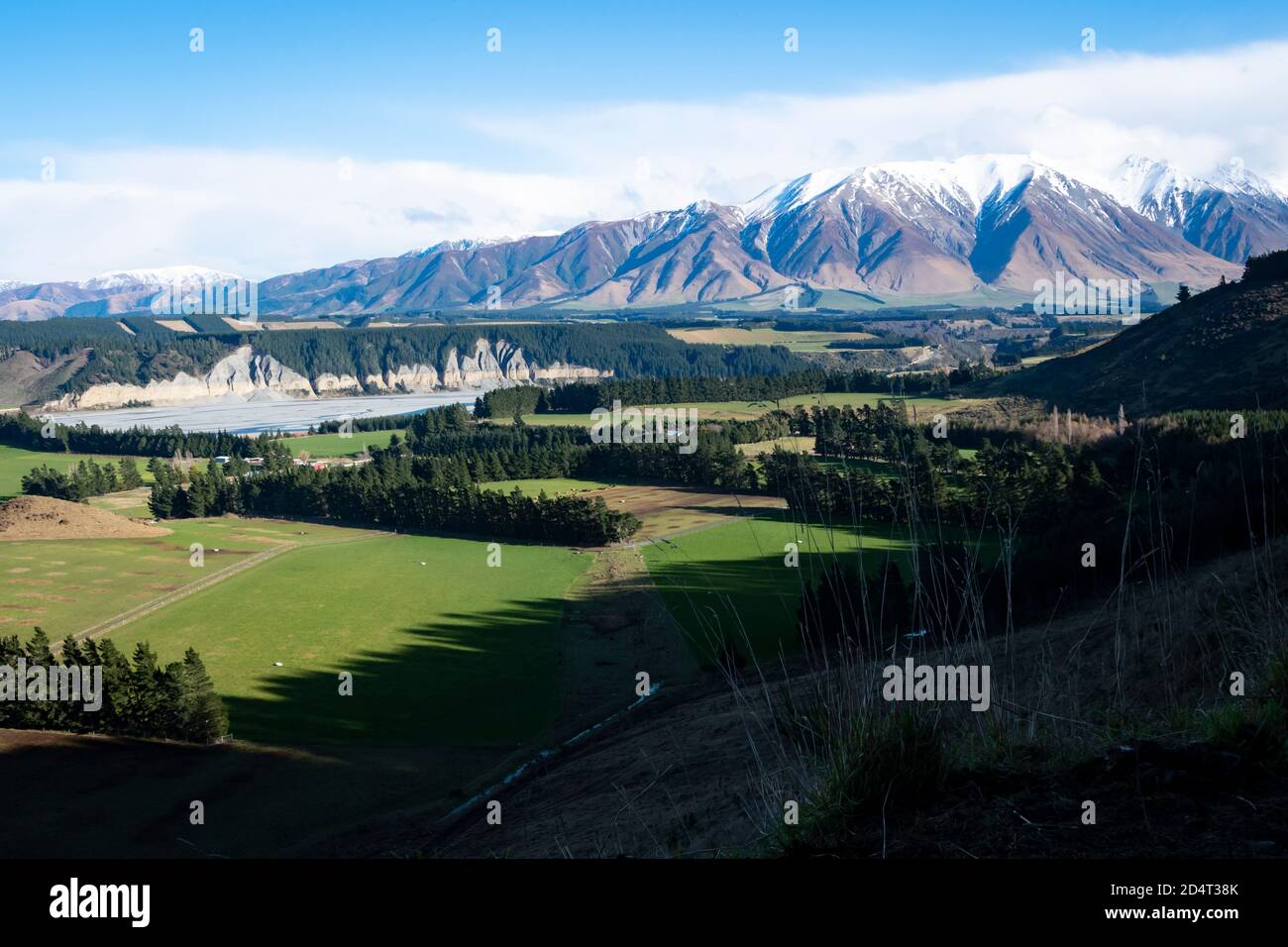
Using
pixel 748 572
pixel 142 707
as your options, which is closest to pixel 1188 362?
pixel 748 572

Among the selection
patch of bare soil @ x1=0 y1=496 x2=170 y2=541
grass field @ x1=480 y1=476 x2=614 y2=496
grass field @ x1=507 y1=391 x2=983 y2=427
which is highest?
grass field @ x1=507 y1=391 x2=983 y2=427

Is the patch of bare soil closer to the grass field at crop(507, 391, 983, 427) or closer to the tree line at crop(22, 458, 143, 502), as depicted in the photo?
the tree line at crop(22, 458, 143, 502)

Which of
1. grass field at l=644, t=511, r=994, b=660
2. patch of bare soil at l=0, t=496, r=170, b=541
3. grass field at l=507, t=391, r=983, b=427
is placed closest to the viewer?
grass field at l=644, t=511, r=994, b=660

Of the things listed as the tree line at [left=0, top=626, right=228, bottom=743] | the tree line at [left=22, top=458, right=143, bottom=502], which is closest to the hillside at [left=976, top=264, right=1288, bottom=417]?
the tree line at [left=0, top=626, right=228, bottom=743]

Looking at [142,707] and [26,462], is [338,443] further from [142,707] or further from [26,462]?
[142,707]

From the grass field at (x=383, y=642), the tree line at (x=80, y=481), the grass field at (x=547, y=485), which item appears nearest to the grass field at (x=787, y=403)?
the grass field at (x=547, y=485)
